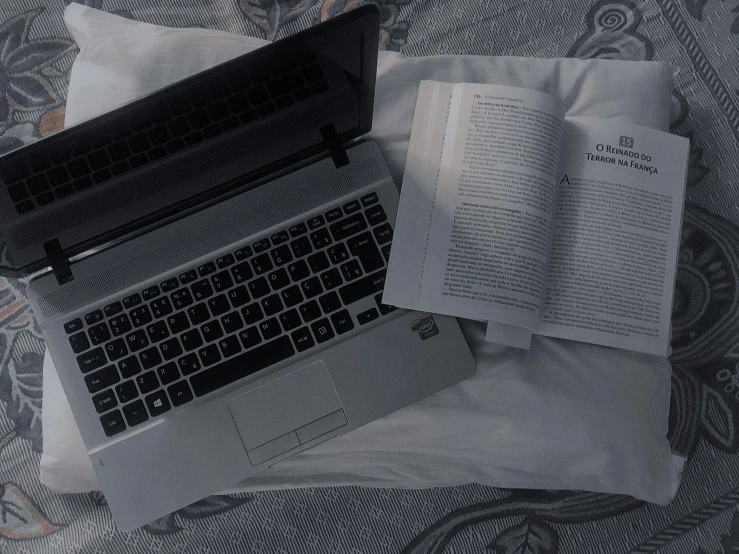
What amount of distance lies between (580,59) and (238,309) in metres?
0.50

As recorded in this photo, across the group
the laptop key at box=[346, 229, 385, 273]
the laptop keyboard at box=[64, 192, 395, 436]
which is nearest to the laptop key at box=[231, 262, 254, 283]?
the laptop keyboard at box=[64, 192, 395, 436]

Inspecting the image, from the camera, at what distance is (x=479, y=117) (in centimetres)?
72

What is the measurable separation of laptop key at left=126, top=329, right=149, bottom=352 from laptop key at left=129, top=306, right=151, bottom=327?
0.01m

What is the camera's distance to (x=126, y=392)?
2.10ft

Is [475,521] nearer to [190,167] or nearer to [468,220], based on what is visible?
[468,220]

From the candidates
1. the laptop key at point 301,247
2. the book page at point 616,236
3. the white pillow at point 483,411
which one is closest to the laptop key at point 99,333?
the white pillow at point 483,411

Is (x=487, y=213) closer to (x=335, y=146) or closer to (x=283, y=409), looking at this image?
(x=335, y=146)

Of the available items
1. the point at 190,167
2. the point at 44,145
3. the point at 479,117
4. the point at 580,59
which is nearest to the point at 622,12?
the point at 580,59

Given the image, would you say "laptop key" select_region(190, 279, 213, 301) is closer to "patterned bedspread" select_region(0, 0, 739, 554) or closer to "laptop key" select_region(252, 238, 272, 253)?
"laptop key" select_region(252, 238, 272, 253)

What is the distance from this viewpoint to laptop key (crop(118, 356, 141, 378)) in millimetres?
643

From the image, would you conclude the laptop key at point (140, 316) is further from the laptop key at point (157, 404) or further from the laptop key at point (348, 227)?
the laptop key at point (348, 227)

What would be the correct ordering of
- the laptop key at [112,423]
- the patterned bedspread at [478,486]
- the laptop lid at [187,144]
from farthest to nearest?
the patterned bedspread at [478,486], the laptop key at [112,423], the laptop lid at [187,144]

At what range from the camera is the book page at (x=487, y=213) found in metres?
0.68

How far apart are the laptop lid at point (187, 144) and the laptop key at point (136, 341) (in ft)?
0.30
